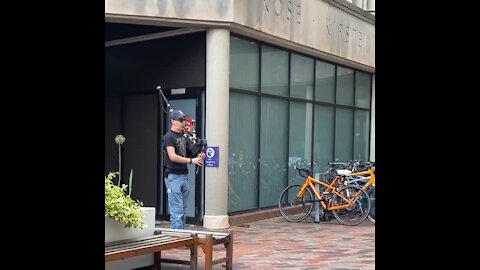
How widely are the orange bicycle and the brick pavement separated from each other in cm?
17

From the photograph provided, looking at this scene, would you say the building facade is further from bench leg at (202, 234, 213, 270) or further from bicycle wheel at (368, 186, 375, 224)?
bench leg at (202, 234, 213, 270)

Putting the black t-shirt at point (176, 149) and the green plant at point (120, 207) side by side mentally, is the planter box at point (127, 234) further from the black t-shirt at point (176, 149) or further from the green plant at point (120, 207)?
the black t-shirt at point (176, 149)

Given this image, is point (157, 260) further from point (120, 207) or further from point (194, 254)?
point (120, 207)

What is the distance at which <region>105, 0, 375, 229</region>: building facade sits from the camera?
31.9 ft

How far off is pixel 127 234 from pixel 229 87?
5014 mm

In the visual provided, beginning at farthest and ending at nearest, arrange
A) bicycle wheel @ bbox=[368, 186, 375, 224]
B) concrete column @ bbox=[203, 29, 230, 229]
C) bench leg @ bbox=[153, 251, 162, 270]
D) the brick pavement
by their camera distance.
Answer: bicycle wheel @ bbox=[368, 186, 375, 224] → concrete column @ bbox=[203, 29, 230, 229] → the brick pavement → bench leg @ bbox=[153, 251, 162, 270]

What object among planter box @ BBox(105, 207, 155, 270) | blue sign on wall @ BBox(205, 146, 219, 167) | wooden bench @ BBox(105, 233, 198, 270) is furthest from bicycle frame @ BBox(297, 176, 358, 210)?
planter box @ BBox(105, 207, 155, 270)
